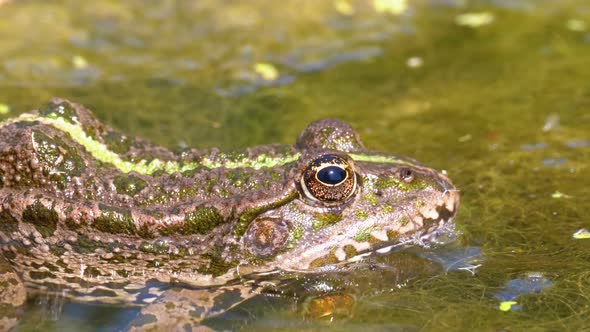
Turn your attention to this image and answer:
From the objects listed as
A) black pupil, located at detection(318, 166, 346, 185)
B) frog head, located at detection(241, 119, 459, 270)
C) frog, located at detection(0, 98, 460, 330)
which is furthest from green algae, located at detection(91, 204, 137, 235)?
black pupil, located at detection(318, 166, 346, 185)

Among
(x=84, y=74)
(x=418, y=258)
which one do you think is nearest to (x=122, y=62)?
(x=84, y=74)

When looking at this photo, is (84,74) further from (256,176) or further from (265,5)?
(256,176)

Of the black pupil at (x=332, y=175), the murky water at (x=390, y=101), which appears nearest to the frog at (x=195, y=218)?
the black pupil at (x=332, y=175)

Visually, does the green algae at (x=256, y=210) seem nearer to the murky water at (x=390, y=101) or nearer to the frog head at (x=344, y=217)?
the frog head at (x=344, y=217)

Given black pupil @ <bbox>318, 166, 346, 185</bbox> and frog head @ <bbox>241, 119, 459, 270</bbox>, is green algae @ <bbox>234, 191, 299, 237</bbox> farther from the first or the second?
black pupil @ <bbox>318, 166, 346, 185</bbox>

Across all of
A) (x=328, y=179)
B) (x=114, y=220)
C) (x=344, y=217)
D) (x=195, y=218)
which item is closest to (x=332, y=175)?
(x=328, y=179)

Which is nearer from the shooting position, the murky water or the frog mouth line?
the murky water
